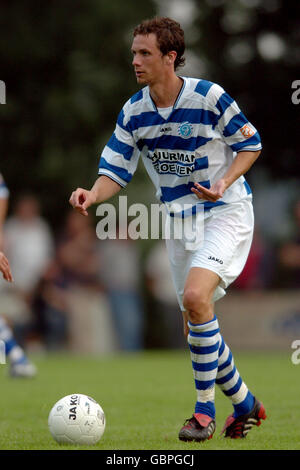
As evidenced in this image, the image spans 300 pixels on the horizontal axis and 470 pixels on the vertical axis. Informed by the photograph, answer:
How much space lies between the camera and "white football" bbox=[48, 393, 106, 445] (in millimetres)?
5789

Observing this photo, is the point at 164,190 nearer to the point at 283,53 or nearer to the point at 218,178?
the point at 218,178

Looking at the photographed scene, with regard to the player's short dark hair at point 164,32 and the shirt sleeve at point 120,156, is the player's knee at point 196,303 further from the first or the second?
the player's short dark hair at point 164,32

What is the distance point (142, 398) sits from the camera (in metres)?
9.02

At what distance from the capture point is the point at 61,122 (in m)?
18.2

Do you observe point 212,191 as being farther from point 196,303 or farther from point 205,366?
point 205,366

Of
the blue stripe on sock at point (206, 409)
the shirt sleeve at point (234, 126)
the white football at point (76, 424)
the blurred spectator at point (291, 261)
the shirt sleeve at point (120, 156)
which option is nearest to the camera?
the white football at point (76, 424)

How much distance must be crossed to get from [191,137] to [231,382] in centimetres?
172

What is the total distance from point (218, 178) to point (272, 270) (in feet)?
30.2

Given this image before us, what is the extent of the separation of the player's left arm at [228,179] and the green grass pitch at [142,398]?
1.58 m

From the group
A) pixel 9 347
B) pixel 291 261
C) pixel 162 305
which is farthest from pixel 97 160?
pixel 9 347

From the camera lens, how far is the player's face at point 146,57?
252 inches

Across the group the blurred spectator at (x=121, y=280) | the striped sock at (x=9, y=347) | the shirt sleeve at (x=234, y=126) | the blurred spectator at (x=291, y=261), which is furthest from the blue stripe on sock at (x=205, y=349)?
the blurred spectator at (x=121, y=280)

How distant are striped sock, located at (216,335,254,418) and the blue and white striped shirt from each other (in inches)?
41.4
